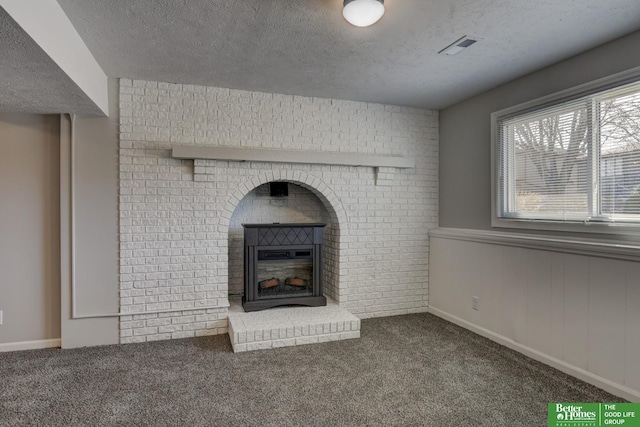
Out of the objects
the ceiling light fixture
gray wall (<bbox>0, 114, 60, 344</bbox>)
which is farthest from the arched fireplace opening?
the ceiling light fixture

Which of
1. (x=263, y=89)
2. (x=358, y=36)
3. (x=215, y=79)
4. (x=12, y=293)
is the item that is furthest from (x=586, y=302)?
(x=12, y=293)

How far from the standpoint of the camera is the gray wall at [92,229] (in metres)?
3.23

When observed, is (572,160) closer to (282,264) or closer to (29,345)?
(282,264)

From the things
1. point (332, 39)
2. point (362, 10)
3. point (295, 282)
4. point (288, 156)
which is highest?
point (332, 39)

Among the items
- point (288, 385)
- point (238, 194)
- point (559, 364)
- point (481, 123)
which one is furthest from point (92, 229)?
point (559, 364)

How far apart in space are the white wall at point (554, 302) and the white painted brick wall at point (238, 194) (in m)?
0.70

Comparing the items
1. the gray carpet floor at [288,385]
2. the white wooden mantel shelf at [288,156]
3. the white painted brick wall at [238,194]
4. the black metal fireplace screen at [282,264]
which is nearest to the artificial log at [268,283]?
the black metal fireplace screen at [282,264]

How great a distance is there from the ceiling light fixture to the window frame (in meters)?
1.82

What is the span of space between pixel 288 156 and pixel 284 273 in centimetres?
142

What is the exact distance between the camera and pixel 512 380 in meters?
2.63

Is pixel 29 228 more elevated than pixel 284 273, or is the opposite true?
pixel 29 228

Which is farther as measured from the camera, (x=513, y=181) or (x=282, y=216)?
(x=282, y=216)

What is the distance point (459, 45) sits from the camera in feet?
8.70

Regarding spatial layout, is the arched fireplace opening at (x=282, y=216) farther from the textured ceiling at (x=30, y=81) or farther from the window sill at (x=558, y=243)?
the textured ceiling at (x=30, y=81)
